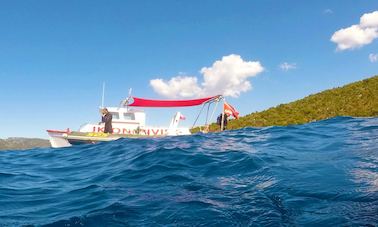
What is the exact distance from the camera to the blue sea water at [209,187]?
5824mm

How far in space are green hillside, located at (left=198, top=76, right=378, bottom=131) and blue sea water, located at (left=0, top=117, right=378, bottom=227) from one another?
14.6 metres

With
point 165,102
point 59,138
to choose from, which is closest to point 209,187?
point 59,138

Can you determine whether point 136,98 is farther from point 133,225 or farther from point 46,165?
point 133,225

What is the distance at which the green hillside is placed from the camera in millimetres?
27062

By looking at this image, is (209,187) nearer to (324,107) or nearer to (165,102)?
(165,102)

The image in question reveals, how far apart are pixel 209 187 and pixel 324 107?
81.5 ft

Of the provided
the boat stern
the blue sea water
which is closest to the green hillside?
the boat stern

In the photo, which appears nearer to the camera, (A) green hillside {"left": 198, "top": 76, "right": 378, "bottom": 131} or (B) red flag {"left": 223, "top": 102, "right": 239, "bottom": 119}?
(A) green hillside {"left": 198, "top": 76, "right": 378, "bottom": 131}

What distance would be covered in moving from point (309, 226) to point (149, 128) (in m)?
25.2

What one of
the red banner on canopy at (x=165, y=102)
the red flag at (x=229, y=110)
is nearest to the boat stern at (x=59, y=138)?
the red banner on canopy at (x=165, y=102)

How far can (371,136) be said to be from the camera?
1243cm

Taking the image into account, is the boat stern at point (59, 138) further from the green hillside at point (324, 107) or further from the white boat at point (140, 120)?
the green hillside at point (324, 107)

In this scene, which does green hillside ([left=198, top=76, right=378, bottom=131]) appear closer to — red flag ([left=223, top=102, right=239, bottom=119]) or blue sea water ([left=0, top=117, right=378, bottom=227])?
red flag ([left=223, top=102, right=239, bottom=119])

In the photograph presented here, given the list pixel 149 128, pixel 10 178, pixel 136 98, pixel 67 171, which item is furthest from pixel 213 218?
pixel 136 98
